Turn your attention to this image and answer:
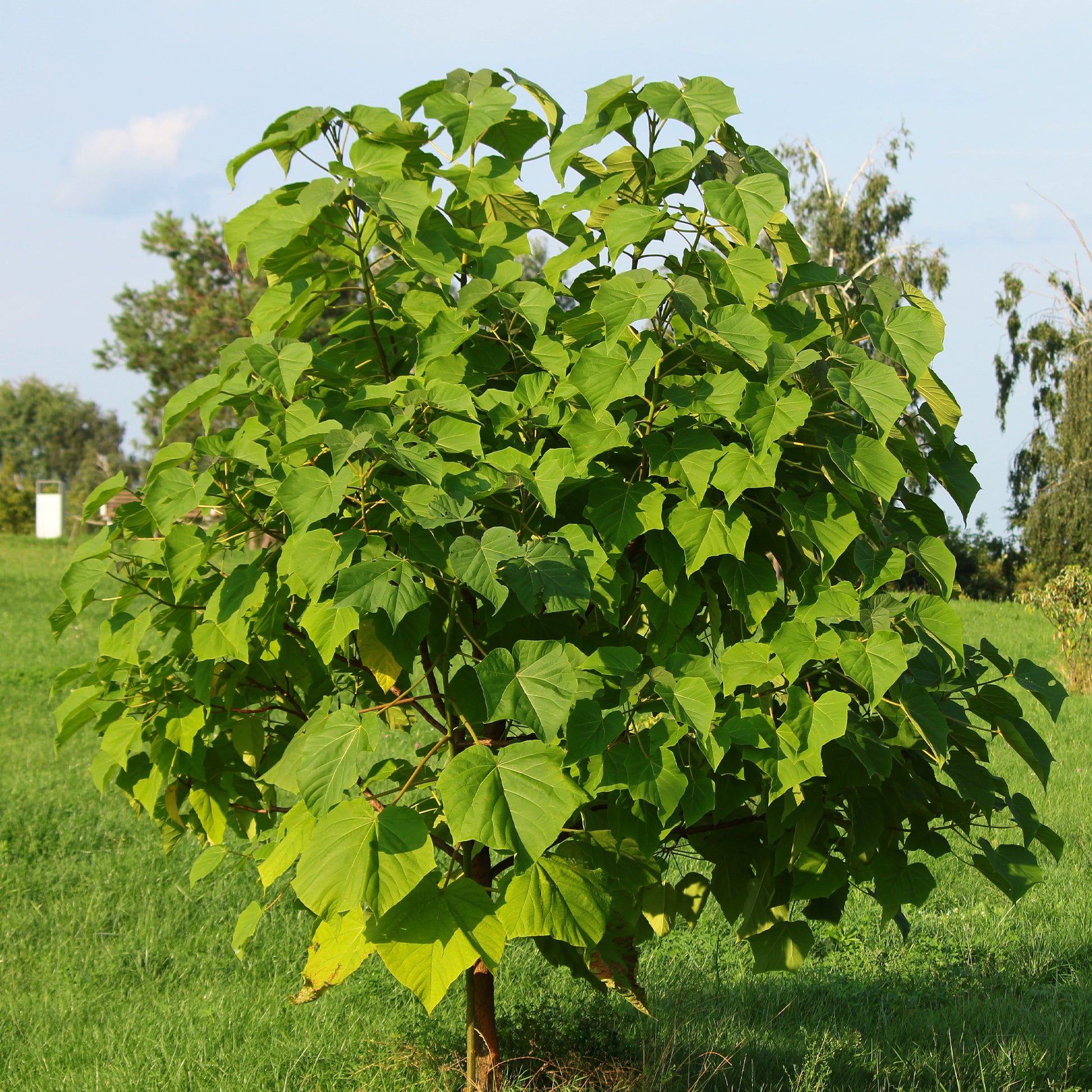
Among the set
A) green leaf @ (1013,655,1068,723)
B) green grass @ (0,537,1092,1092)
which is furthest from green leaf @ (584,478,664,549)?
green grass @ (0,537,1092,1092)

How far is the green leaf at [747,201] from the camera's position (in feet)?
5.41

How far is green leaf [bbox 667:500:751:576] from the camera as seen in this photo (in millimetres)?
1635

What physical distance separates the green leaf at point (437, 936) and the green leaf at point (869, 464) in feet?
2.84

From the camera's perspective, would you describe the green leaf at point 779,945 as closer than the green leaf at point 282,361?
No

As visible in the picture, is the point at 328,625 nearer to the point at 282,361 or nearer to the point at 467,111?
the point at 282,361

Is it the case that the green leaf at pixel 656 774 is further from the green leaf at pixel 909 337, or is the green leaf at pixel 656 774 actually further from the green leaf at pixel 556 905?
the green leaf at pixel 909 337

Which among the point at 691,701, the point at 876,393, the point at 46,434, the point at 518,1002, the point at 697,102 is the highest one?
the point at 46,434

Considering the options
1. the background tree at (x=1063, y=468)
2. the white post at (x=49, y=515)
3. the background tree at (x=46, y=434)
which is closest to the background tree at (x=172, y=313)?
the white post at (x=49, y=515)

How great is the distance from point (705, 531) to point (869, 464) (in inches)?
10.8

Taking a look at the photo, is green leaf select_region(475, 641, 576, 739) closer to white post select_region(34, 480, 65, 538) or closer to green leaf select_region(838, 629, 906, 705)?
green leaf select_region(838, 629, 906, 705)

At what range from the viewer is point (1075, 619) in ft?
35.3

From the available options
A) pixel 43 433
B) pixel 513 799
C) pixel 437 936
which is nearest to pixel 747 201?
pixel 513 799

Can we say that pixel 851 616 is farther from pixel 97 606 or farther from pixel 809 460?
pixel 97 606

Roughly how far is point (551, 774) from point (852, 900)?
12.7 feet
